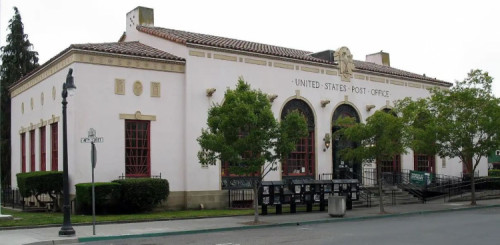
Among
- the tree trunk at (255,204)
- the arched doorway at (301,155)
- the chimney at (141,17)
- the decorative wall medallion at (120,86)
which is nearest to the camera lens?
the tree trunk at (255,204)

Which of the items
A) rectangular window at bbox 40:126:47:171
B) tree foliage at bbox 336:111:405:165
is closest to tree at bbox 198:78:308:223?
tree foliage at bbox 336:111:405:165

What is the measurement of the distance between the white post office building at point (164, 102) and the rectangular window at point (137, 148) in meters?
0.04

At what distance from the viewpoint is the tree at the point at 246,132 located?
18.5 metres

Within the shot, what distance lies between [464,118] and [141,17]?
645 inches

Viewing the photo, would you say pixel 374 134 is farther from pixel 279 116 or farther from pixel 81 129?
pixel 81 129

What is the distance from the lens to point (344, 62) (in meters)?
29.6

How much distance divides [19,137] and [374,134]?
59.6 feet

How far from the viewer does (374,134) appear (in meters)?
22.9

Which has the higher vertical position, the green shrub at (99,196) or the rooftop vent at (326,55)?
the rooftop vent at (326,55)

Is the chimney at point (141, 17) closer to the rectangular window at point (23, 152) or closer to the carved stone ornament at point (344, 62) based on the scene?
the rectangular window at point (23, 152)

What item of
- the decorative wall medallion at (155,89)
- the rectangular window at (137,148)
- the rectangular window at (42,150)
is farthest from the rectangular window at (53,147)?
the decorative wall medallion at (155,89)

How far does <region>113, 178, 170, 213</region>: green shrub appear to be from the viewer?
68.6 ft

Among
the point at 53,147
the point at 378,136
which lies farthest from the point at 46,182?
the point at 378,136

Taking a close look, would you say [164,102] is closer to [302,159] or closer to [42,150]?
[42,150]
